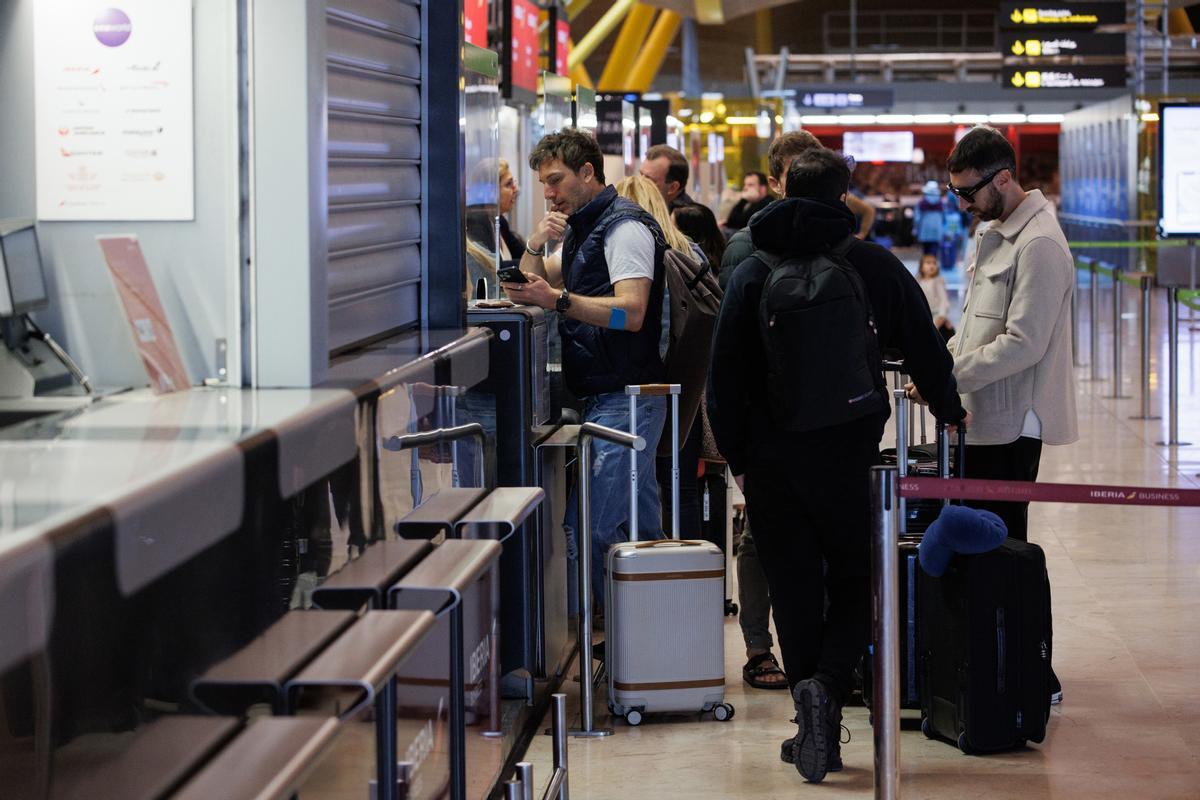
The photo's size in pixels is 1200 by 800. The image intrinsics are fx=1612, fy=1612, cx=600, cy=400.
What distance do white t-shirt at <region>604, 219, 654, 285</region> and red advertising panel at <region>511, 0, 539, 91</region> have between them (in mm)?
4551

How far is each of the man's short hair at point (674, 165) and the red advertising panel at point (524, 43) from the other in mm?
2045

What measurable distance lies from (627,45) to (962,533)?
953 inches

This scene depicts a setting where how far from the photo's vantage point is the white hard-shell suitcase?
468 cm

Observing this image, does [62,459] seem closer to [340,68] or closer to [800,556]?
[340,68]

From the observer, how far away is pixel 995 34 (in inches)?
1816

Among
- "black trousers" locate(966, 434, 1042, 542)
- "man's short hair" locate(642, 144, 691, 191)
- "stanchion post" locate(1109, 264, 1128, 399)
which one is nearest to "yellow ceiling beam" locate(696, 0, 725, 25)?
"stanchion post" locate(1109, 264, 1128, 399)

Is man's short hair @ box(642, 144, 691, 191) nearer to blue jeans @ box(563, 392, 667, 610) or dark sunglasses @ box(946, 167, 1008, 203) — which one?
blue jeans @ box(563, 392, 667, 610)

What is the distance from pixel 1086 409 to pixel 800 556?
8009 mm

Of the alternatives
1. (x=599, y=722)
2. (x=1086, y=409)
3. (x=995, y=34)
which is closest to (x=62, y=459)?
(x=599, y=722)

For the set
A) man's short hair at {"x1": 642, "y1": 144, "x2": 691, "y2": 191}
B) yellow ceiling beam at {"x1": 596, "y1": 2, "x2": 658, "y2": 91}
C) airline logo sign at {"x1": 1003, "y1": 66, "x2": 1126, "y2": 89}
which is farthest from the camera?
yellow ceiling beam at {"x1": 596, "y1": 2, "x2": 658, "y2": 91}

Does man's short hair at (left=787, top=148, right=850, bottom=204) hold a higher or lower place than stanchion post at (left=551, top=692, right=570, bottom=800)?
higher

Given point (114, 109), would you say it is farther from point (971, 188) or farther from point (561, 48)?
point (561, 48)

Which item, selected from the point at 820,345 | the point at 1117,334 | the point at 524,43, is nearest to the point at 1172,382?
the point at 1117,334

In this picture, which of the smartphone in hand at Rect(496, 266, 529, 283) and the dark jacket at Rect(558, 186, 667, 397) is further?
the dark jacket at Rect(558, 186, 667, 397)
